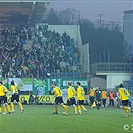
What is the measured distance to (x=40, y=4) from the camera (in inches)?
2109

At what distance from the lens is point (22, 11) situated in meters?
56.1

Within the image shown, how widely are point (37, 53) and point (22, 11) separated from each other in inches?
240

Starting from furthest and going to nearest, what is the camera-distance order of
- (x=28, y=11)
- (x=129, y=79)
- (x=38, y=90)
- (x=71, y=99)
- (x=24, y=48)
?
(x=28, y=11) < (x=24, y=48) < (x=129, y=79) < (x=38, y=90) < (x=71, y=99)

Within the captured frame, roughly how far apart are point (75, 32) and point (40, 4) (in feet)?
18.1

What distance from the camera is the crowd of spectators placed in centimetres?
4938

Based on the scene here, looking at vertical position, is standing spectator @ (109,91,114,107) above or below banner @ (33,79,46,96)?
below

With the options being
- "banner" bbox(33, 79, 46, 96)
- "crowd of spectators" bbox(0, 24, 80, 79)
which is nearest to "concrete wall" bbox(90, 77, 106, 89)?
"crowd of spectators" bbox(0, 24, 80, 79)

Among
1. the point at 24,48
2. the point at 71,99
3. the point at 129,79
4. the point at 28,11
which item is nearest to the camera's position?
the point at 71,99

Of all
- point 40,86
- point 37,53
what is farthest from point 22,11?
point 40,86

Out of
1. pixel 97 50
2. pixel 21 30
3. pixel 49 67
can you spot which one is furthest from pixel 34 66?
pixel 97 50

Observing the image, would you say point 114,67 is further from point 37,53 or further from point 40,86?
point 37,53

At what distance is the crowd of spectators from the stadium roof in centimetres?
93

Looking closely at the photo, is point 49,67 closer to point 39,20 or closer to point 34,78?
point 34,78

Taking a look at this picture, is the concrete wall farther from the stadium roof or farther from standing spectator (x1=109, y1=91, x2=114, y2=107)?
the stadium roof
